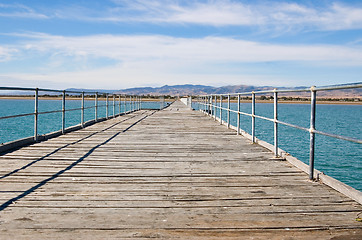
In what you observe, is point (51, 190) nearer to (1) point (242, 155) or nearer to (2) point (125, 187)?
(2) point (125, 187)

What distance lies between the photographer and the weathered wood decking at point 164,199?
2470mm

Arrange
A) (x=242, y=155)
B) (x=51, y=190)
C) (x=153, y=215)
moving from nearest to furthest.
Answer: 1. (x=153, y=215)
2. (x=51, y=190)
3. (x=242, y=155)

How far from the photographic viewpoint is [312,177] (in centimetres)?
382

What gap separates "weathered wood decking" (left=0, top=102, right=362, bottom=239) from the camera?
2470 millimetres

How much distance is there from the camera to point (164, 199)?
124 inches

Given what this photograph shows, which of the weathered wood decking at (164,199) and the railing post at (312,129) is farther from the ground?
the railing post at (312,129)

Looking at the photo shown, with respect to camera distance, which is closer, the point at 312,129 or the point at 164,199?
the point at 164,199

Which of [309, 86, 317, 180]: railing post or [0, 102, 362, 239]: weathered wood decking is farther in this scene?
[309, 86, 317, 180]: railing post

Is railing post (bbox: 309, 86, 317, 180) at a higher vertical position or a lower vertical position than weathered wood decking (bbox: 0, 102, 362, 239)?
higher

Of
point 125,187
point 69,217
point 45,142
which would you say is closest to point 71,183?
point 125,187

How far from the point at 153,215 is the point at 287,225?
3.41 feet

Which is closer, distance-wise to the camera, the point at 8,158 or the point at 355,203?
the point at 355,203

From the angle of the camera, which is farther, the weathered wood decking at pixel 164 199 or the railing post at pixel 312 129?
the railing post at pixel 312 129

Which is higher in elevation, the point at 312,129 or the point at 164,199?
the point at 312,129
